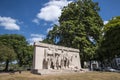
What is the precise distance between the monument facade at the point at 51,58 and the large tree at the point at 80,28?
6.16 meters

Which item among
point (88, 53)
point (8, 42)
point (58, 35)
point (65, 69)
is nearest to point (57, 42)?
A: point (58, 35)

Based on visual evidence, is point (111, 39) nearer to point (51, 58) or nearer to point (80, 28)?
point (80, 28)

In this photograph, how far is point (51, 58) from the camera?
20.8m

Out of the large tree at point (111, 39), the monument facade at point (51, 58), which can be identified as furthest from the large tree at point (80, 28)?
the monument facade at point (51, 58)

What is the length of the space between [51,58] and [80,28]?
1200cm

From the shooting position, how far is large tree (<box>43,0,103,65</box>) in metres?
30.0

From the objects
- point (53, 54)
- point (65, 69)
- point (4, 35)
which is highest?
point (4, 35)

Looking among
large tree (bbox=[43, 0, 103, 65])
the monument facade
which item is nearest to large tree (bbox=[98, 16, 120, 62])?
large tree (bbox=[43, 0, 103, 65])

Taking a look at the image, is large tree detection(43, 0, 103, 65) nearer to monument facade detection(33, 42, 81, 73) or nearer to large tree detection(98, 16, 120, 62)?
large tree detection(98, 16, 120, 62)

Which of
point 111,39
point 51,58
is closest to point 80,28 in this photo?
point 111,39

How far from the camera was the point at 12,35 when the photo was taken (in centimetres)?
4712

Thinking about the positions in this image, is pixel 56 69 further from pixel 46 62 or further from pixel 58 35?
pixel 58 35

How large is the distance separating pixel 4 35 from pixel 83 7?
2450 centimetres

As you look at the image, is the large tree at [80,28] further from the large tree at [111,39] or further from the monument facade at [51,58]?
the monument facade at [51,58]
